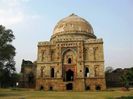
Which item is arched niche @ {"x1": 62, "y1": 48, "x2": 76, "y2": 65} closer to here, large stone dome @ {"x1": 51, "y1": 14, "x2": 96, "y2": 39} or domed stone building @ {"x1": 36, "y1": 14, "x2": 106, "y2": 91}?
domed stone building @ {"x1": 36, "y1": 14, "x2": 106, "y2": 91}

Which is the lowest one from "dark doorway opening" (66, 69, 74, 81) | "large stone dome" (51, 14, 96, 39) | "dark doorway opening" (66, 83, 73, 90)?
"dark doorway opening" (66, 83, 73, 90)

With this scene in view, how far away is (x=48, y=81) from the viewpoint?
4103 centimetres

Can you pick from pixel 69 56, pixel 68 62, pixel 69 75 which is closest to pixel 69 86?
pixel 69 75

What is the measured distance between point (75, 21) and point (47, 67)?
12.3 meters

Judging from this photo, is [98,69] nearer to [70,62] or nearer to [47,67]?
[70,62]

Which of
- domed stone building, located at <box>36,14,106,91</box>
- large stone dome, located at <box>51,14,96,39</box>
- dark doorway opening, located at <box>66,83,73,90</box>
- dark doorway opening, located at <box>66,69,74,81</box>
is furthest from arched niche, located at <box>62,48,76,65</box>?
large stone dome, located at <box>51,14,96,39</box>

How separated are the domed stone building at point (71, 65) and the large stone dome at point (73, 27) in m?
4.87

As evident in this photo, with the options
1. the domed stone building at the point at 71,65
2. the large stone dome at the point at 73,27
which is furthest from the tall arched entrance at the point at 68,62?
the large stone dome at the point at 73,27

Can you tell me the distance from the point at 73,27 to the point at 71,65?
9765mm

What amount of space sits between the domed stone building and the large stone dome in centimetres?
487

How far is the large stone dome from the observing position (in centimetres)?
4694

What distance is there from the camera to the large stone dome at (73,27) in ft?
154

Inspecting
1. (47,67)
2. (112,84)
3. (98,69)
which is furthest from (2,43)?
(112,84)

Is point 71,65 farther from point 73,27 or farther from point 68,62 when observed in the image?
point 73,27
